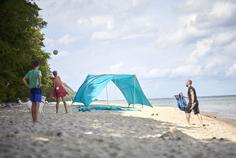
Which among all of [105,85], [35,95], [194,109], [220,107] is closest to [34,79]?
[35,95]

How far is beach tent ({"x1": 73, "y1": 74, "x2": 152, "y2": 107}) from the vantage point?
70.4ft

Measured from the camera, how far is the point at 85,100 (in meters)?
21.3

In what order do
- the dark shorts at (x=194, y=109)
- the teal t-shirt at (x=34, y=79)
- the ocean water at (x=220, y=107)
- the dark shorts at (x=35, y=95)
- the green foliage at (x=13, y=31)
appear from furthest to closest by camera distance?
the ocean water at (x=220, y=107) → the green foliage at (x=13, y=31) → the dark shorts at (x=194, y=109) → the teal t-shirt at (x=34, y=79) → the dark shorts at (x=35, y=95)

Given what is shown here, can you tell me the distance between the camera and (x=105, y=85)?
2177 cm

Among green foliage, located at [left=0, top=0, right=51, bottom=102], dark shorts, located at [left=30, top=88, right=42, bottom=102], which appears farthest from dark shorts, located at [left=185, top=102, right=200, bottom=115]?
green foliage, located at [left=0, top=0, right=51, bottom=102]

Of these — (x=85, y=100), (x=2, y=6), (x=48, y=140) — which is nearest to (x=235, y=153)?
(x=48, y=140)

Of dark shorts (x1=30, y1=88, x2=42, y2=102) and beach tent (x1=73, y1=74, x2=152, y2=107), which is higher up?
beach tent (x1=73, y1=74, x2=152, y2=107)

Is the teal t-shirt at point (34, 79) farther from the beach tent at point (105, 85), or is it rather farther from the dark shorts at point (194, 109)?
the beach tent at point (105, 85)

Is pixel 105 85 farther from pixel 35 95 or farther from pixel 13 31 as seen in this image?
pixel 35 95

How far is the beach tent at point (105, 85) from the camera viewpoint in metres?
21.5

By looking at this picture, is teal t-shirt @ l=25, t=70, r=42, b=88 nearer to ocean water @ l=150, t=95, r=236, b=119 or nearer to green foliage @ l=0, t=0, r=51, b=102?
green foliage @ l=0, t=0, r=51, b=102

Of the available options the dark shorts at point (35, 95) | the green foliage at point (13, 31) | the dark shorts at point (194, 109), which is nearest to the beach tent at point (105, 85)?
the green foliage at point (13, 31)

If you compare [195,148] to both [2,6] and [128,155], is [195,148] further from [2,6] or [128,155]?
[2,6]

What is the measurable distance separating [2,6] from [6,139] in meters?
8.61
